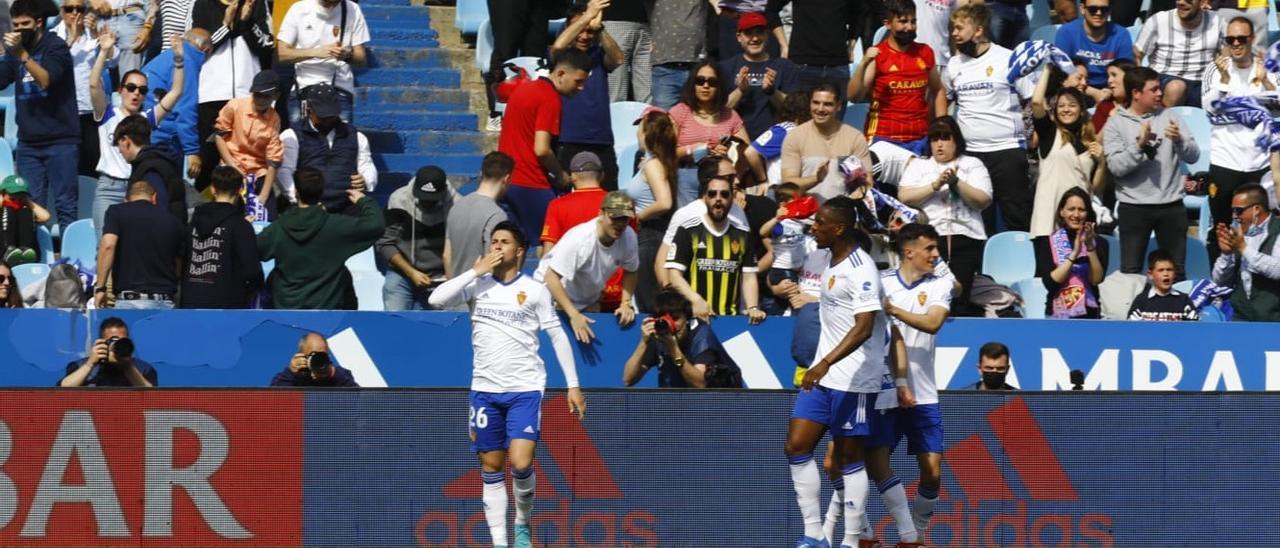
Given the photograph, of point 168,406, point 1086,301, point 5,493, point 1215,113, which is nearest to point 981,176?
point 1086,301

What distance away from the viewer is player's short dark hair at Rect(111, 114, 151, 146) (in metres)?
14.0

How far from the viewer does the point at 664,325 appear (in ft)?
40.8

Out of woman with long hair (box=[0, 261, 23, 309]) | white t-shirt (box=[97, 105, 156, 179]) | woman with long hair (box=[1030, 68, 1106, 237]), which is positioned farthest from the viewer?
white t-shirt (box=[97, 105, 156, 179])

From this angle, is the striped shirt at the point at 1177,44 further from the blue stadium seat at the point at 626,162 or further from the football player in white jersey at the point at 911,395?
the football player in white jersey at the point at 911,395

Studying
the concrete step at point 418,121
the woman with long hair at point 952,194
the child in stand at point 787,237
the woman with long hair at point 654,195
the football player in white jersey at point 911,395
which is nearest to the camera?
the football player in white jersey at point 911,395

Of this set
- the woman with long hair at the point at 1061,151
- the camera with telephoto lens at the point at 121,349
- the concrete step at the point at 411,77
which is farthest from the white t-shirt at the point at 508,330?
the concrete step at the point at 411,77

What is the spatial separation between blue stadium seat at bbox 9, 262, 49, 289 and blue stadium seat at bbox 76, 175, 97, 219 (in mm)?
1387

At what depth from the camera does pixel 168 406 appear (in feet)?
38.2

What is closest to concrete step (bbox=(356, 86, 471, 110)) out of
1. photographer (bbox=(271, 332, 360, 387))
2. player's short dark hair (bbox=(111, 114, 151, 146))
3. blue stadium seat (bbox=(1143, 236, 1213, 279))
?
player's short dark hair (bbox=(111, 114, 151, 146))

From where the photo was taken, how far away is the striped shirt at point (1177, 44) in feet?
53.3

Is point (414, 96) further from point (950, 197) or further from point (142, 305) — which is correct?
point (950, 197)

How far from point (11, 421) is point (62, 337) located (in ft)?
4.54

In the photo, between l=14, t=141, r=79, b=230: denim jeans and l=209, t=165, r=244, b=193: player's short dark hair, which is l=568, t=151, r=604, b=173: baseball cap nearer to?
l=209, t=165, r=244, b=193: player's short dark hair

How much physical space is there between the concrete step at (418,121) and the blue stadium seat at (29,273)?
10.5 feet
